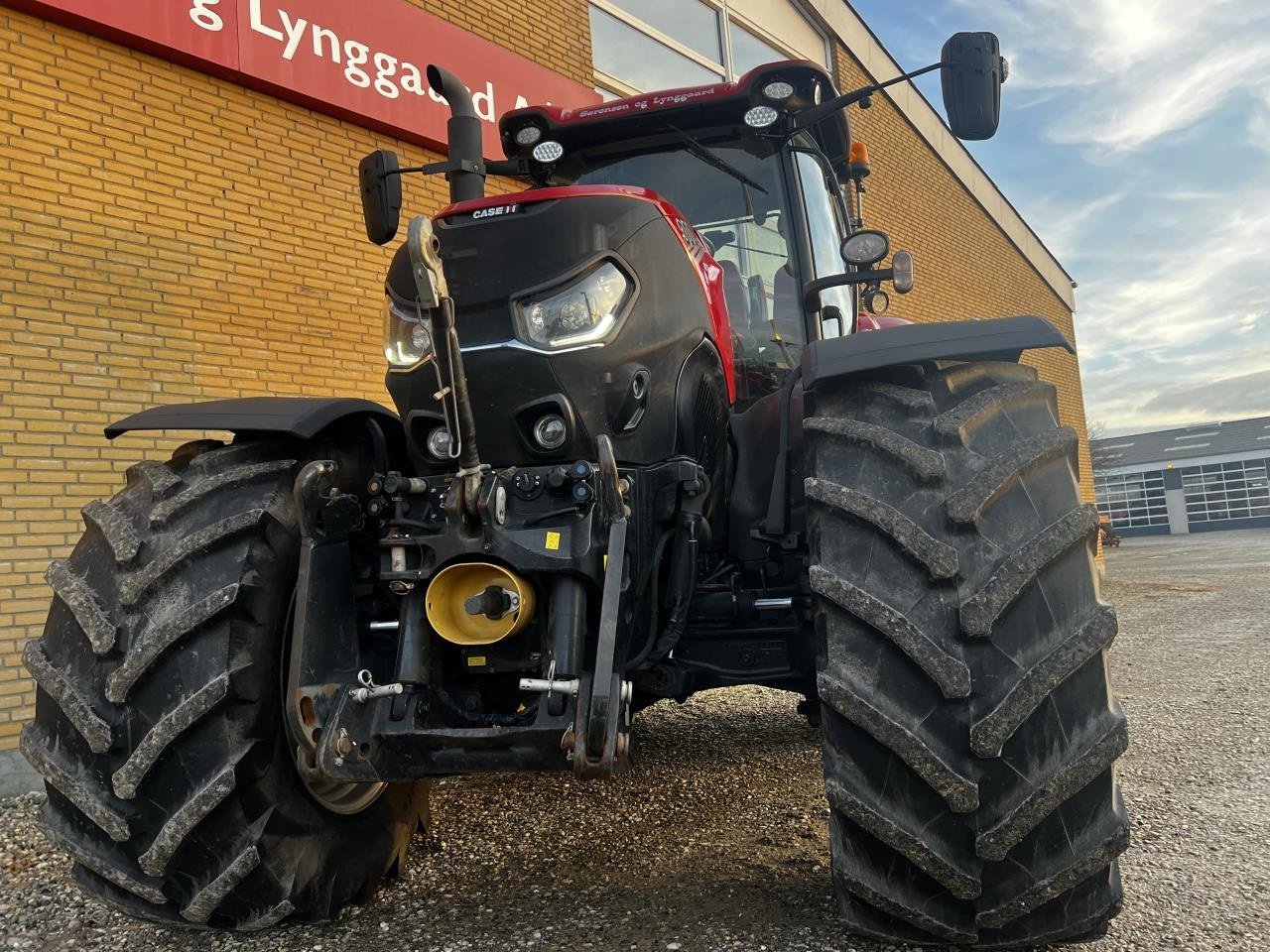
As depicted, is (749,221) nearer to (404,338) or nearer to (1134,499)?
(404,338)

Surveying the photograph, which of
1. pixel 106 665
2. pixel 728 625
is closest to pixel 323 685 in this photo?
pixel 106 665

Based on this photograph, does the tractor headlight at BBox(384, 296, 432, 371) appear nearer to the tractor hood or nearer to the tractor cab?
the tractor hood

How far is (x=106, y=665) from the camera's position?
2252 mm

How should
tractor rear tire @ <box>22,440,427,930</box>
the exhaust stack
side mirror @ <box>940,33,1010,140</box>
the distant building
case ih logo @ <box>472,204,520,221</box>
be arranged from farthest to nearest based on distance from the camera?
the distant building
side mirror @ <box>940,33,1010,140</box>
the exhaust stack
case ih logo @ <box>472,204,520,221</box>
tractor rear tire @ <box>22,440,427,930</box>

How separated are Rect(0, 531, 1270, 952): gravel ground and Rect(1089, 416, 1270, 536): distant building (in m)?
39.5

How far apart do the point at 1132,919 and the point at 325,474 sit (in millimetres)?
2400

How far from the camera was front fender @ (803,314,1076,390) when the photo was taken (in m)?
2.28

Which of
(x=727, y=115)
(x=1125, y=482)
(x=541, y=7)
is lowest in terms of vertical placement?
(x=1125, y=482)

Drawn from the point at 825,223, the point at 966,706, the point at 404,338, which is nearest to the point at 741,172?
the point at 825,223

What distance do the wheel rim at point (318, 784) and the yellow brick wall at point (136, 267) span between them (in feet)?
10.6

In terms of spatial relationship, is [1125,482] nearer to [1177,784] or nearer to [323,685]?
[1177,784]

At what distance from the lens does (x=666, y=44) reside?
10219 millimetres

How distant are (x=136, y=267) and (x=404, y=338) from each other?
13.0ft

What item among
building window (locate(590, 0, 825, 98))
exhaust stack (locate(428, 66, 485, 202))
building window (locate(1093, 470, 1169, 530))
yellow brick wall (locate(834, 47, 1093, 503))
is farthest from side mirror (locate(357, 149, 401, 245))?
building window (locate(1093, 470, 1169, 530))
